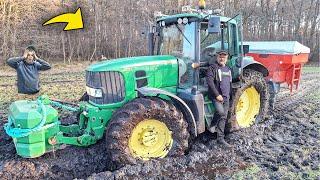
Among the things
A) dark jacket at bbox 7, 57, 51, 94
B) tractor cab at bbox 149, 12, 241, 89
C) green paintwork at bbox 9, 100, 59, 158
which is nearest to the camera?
green paintwork at bbox 9, 100, 59, 158

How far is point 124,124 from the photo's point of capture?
4344 mm

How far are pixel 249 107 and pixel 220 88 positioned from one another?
4.93ft

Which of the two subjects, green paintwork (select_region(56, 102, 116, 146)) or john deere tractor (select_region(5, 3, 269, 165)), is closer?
john deere tractor (select_region(5, 3, 269, 165))

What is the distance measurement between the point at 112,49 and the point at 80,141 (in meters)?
18.1

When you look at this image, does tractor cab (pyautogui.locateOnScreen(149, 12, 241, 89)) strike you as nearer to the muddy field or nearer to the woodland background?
the muddy field

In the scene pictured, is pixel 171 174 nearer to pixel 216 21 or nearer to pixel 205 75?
pixel 205 75

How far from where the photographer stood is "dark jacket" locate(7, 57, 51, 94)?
22.1 feet

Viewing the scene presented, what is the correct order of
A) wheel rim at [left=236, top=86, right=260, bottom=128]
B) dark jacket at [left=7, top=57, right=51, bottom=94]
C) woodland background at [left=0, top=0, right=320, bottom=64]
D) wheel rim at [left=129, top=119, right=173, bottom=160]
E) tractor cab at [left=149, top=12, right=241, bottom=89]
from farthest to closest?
1. woodland background at [left=0, top=0, right=320, bottom=64]
2. dark jacket at [left=7, top=57, right=51, bottom=94]
3. wheel rim at [left=236, top=86, right=260, bottom=128]
4. tractor cab at [left=149, top=12, right=241, bottom=89]
5. wheel rim at [left=129, top=119, right=173, bottom=160]

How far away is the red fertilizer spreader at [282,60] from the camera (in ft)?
27.1

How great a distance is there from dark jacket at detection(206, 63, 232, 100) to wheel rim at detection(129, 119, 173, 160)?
40.8 inches

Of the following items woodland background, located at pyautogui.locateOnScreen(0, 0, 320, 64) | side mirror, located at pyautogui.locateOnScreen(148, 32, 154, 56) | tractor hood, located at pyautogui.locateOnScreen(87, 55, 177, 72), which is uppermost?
woodland background, located at pyautogui.locateOnScreen(0, 0, 320, 64)

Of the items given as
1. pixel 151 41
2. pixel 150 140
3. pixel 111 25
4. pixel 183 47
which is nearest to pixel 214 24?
pixel 183 47

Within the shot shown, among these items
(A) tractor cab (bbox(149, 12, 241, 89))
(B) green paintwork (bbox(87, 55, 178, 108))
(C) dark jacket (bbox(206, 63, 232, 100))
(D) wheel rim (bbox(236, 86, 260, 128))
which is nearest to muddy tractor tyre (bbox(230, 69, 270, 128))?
(D) wheel rim (bbox(236, 86, 260, 128))

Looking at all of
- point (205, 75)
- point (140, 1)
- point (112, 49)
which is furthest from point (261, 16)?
point (205, 75)
